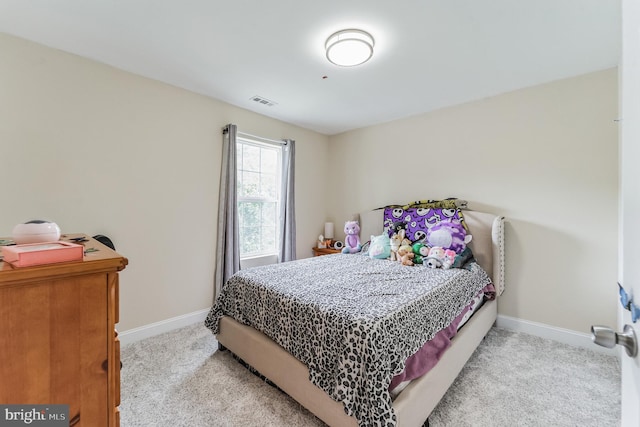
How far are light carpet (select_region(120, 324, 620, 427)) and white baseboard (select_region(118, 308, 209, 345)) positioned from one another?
0.28 feet

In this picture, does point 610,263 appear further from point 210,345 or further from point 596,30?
point 210,345

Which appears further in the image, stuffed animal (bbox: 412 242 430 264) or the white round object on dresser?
stuffed animal (bbox: 412 242 430 264)

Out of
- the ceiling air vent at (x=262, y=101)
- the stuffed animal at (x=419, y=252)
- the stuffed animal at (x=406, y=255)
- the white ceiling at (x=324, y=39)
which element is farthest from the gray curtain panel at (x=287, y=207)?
the stuffed animal at (x=419, y=252)

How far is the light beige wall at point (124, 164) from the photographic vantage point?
1.90m

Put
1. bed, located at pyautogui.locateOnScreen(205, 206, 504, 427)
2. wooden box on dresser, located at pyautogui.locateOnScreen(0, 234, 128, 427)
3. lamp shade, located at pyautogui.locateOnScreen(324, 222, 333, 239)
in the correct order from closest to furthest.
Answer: wooden box on dresser, located at pyautogui.locateOnScreen(0, 234, 128, 427)
bed, located at pyautogui.locateOnScreen(205, 206, 504, 427)
lamp shade, located at pyautogui.locateOnScreen(324, 222, 333, 239)

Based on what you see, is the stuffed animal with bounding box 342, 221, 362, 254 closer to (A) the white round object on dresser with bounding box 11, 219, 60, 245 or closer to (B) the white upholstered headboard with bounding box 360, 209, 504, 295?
(B) the white upholstered headboard with bounding box 360, 209, 504, 295

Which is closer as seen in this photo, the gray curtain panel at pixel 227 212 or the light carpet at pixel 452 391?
the light carpet at pixel 452 391

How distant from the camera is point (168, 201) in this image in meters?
2.60

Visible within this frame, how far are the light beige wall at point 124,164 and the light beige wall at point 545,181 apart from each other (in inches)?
98.3

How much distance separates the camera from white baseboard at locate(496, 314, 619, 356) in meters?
2.25

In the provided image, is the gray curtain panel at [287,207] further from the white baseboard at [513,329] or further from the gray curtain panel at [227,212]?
the white baseboard at [513,329]

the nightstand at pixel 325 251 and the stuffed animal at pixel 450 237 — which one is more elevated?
the stuffed animal at pixel 450 237

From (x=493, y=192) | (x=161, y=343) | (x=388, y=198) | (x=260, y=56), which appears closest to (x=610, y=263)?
(x=493, y=192)

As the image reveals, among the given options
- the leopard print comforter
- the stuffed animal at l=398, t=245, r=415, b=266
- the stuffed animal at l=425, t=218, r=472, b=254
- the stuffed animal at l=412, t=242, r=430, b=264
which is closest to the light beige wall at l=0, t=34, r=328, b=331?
the leopard print comforter
